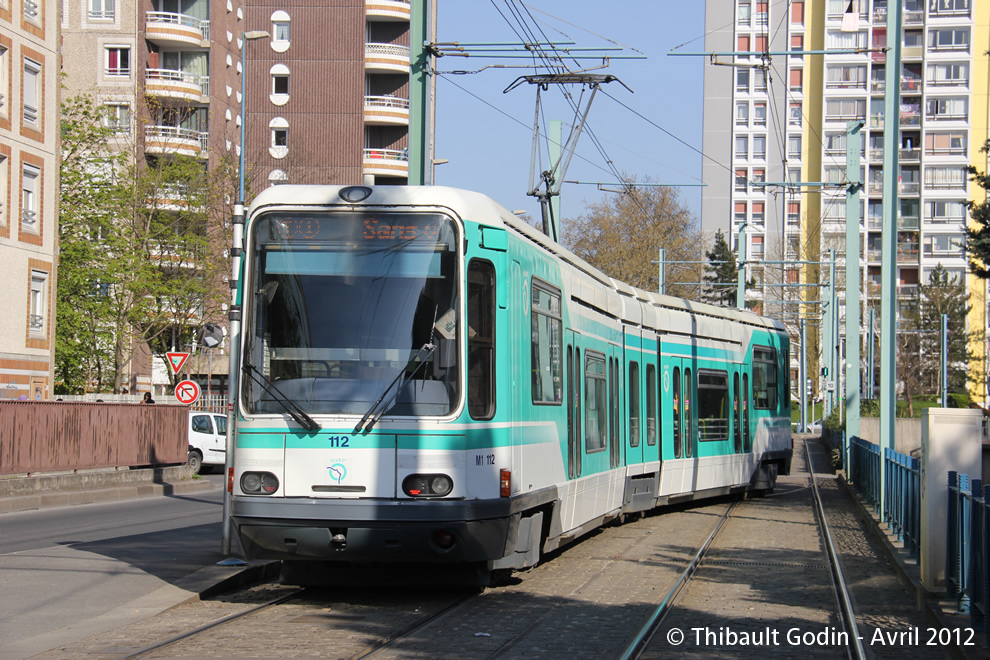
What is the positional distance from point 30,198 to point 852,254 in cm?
2225

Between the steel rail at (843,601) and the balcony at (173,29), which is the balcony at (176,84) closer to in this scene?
the balcony at (173,29)

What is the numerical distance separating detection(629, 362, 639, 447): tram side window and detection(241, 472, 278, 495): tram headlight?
7.51 metres

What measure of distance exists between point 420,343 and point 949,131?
8825 cm

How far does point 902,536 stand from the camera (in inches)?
557

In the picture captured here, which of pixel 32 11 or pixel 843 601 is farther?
pixel 32 11

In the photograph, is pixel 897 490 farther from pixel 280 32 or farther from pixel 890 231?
pixel 280 32

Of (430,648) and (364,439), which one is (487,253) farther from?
(430,648)

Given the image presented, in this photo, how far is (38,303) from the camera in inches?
1364

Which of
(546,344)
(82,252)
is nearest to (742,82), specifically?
(82,252)

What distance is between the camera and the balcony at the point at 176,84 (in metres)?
51.6

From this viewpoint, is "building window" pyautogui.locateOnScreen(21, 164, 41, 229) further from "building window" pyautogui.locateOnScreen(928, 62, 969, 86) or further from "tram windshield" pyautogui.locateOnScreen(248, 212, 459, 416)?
"building window" pyautogui.locateOnScreen(928, 62, 969, 86)

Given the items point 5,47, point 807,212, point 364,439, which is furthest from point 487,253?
point 807,212

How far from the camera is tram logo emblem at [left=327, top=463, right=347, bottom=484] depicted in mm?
9133

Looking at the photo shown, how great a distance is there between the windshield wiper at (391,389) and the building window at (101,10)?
48.4 meters
